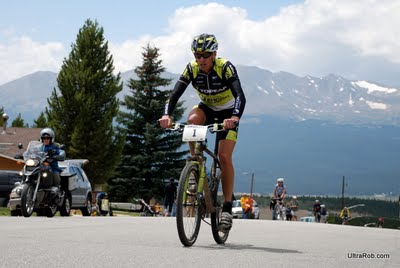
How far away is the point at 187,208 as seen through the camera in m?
8.02

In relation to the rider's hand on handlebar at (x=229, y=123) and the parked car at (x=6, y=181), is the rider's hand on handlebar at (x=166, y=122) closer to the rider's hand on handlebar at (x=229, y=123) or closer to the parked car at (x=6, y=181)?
the rider's hand on handlebar at (x=229, y=123)

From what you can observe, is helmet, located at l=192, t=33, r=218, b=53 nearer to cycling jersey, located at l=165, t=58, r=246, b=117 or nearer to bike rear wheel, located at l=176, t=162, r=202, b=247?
cycling jersey, located at l=165, t=58, r=246, b=117

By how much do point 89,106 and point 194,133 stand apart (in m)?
49.7

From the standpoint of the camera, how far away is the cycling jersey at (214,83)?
335 inches

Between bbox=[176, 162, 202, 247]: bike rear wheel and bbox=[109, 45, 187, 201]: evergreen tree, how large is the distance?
57.7 meters

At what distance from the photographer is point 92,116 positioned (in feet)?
190

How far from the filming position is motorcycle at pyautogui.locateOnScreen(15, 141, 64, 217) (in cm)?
1584

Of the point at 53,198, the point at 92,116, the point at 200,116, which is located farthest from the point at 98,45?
the point at 200,116

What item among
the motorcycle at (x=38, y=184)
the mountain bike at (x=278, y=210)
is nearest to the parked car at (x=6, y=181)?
the mountain bike at (x=278, y=210)

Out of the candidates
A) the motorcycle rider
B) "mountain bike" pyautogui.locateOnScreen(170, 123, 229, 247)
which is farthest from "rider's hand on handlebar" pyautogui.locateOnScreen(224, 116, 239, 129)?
the motorcycle rider

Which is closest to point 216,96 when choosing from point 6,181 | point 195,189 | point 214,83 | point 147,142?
point 214,83

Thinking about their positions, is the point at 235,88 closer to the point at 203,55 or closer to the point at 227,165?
the point at 203,55

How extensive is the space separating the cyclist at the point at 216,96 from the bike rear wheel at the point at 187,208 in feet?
1.30

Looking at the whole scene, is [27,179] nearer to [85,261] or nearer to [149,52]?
[85,261]
